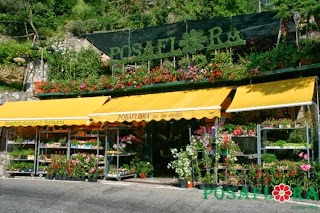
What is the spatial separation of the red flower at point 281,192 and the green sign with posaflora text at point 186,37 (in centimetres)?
581

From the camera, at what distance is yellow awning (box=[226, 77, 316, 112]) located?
10039 millimetres

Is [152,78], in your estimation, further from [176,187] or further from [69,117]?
[176,187]

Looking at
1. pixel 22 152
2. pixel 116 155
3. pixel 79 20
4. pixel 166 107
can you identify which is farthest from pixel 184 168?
pixel 79 20

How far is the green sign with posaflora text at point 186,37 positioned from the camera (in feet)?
45.3

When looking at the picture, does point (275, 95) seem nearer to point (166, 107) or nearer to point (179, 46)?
point (166, 107)

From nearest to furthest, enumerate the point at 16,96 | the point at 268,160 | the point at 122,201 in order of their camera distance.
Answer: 1. the point at 122,201
2. the point at 268,160
3. the point at 16,96

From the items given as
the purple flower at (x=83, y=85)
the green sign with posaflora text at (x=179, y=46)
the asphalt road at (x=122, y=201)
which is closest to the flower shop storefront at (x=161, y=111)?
the purple flower at (x=83, y=85)

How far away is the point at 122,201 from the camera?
9.28m

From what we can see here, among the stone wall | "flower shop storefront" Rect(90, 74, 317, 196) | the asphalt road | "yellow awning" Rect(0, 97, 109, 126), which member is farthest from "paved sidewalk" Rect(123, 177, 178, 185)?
the stone wall

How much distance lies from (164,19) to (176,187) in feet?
50.3

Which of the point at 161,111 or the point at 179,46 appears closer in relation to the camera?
the point at 161,111

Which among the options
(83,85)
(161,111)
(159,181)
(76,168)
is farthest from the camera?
(83,85)

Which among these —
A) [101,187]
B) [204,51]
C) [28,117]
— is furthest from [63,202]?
[204,51]

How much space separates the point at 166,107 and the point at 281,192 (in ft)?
14.9
